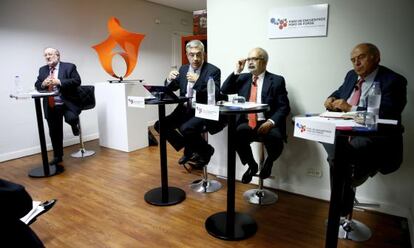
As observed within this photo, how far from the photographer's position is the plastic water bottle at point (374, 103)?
1445 mm

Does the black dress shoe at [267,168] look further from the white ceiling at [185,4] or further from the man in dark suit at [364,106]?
the white ceiling at [185,4]

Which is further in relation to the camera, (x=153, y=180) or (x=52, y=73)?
(x=52, y=73)

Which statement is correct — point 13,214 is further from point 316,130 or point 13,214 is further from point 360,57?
point 360,57

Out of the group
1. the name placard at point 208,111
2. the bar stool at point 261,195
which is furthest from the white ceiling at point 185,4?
the name placard at point 208,111

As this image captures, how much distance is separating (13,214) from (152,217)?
4.67 ft

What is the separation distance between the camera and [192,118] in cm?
268

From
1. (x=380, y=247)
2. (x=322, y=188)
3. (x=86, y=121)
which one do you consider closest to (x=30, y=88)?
(x=86, y=121)

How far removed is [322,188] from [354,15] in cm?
156

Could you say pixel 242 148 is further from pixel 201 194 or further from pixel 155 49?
pixel 155 49

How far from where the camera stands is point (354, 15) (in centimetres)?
225

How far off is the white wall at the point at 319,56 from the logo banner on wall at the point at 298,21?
0.16ft

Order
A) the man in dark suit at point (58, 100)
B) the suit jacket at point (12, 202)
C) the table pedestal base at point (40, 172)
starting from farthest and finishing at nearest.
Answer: the man in dark suit at point (58, 100) < the table pedestal base at point (40, 172) < the suit jacket at point (12, 202)

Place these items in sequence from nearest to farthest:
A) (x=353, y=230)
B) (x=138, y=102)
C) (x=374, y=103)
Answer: (x=374, y=103) < (x=353, y=230) < (x=138, y=102)

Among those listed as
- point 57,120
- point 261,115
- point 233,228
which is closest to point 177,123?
point 261,115
